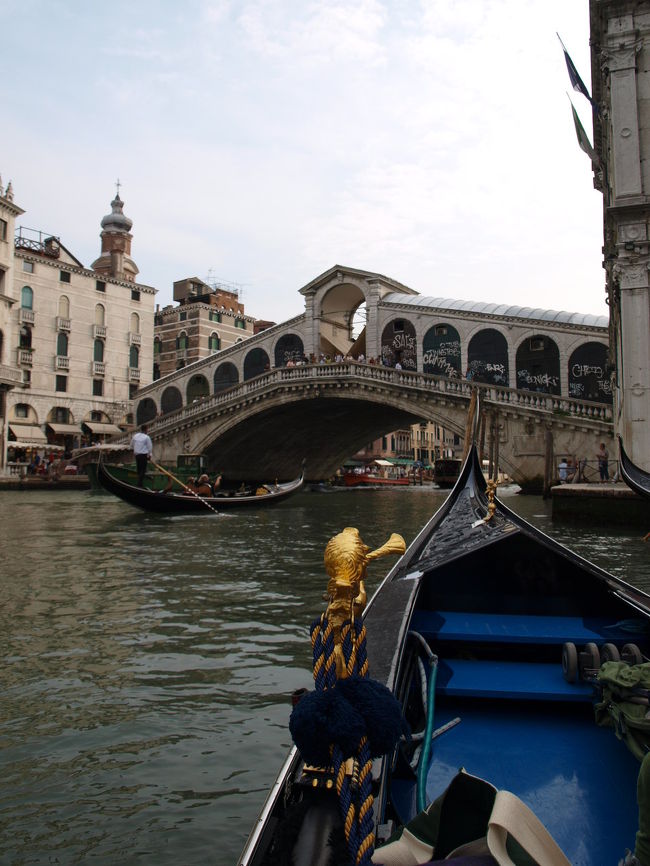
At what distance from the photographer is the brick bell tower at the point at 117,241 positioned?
30.0m

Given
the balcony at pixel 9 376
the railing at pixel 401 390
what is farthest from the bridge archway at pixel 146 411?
the balcony at pixel 9 376

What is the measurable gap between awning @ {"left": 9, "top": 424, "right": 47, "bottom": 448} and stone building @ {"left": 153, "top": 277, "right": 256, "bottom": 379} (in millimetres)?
9178

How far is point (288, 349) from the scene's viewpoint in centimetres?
2188

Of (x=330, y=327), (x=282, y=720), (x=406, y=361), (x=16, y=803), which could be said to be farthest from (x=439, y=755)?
(x=330, y=327)

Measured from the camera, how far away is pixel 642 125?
9086 mm

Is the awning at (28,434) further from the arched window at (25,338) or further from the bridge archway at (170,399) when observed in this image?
the bridge archway at (170,399)

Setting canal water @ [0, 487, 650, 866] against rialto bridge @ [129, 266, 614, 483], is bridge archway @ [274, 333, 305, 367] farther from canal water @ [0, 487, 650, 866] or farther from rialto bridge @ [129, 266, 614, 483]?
A: canal water @ [0, 487, 650, 866]

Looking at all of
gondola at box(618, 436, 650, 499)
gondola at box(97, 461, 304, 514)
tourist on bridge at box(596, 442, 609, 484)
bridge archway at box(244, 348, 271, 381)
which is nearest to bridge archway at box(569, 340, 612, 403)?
tourist on bridge at box(596, 442, 609, 484)

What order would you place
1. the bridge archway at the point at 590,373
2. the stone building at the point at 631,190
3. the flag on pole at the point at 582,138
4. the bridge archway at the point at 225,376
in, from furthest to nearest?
the bridge archway at the point at 225,376
the bridge archway at the point at 590,373
the flag on pole at the point at 582,138
the stone building at the point at 631,190

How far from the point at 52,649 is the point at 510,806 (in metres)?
2.75

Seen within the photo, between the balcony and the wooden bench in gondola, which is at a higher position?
the balcony

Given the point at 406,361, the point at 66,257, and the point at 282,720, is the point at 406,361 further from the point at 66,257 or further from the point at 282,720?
the point at 282,720

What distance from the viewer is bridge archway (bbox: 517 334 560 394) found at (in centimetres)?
1659

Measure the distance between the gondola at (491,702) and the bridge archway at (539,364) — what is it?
46.9ft
